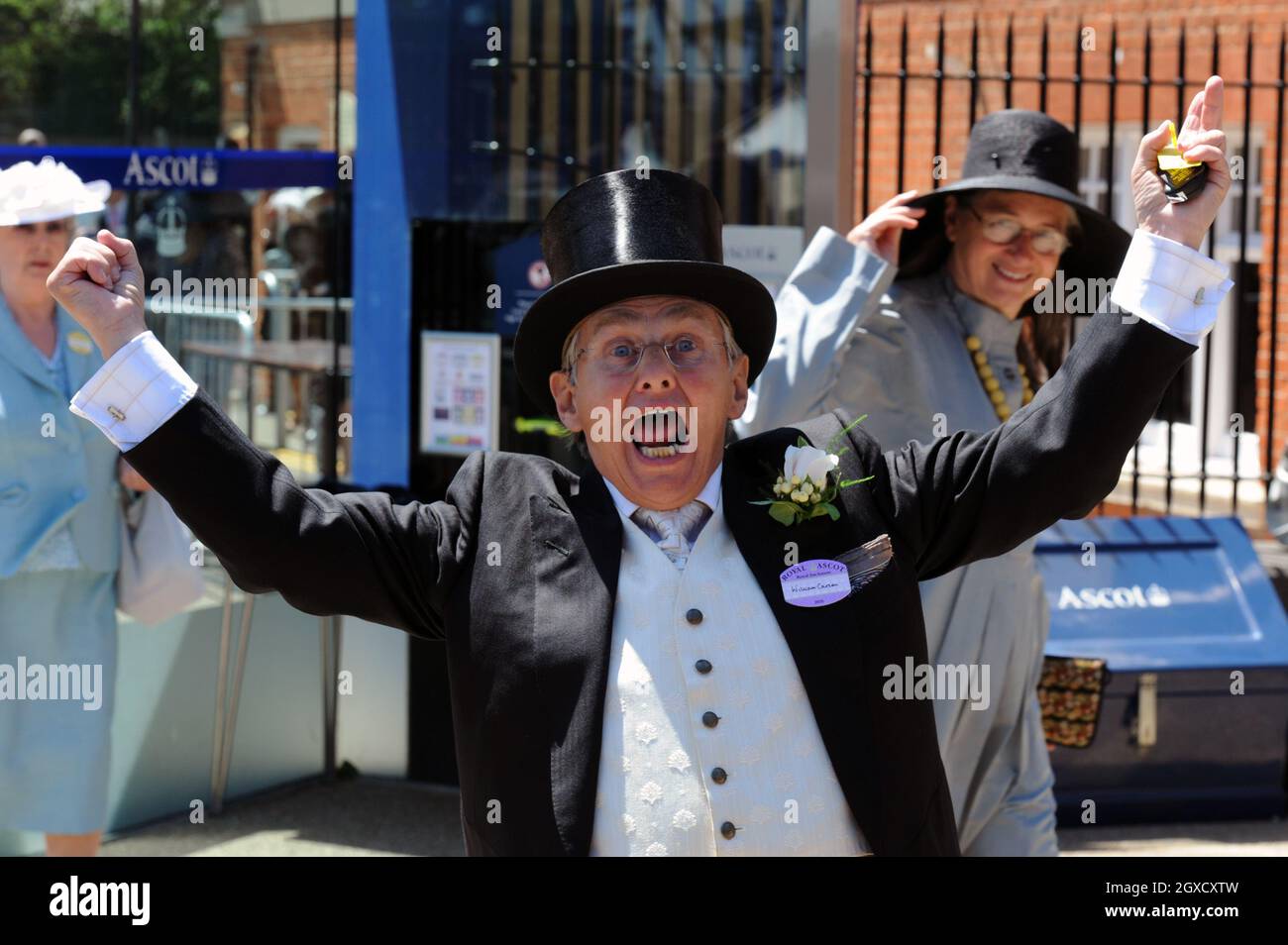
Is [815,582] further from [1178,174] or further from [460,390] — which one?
[460,390]

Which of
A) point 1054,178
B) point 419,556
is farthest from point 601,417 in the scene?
point 1054,178

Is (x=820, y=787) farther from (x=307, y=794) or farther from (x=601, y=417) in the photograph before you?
(x=307, y=794)

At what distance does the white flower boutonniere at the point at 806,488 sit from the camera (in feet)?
8.23

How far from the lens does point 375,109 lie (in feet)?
19.1

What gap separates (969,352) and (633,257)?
1724mm

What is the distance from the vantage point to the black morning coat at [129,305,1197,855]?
92.0 inches

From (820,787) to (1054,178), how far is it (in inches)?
86.5

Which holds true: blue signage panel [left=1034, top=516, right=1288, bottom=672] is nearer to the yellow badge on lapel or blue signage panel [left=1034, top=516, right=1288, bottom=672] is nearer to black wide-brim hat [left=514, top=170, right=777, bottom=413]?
the yellow badge on lapel

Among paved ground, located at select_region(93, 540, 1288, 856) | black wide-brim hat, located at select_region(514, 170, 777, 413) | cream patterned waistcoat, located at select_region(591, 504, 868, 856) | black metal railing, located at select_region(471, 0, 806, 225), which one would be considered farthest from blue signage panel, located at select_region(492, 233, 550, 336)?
cream patterned waistcoat, located at select_region(591, 504, 868, 856)

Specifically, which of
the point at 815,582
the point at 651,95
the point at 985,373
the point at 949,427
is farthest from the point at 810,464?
the point at 651,95

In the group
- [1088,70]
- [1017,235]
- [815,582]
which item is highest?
[1088,70]

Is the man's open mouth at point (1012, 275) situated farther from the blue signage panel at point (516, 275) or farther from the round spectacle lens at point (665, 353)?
the blue signage panel at point (516, 275)

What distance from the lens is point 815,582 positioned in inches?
97.1

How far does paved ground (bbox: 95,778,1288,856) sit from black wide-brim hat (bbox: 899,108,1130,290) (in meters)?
2.14
